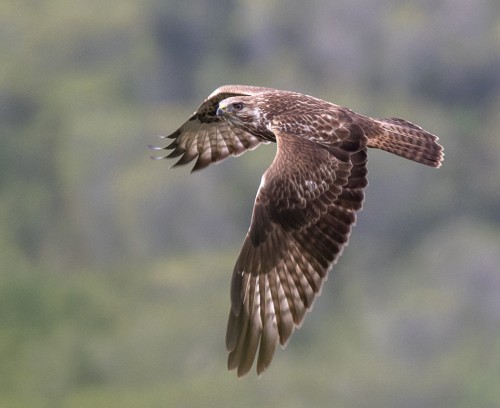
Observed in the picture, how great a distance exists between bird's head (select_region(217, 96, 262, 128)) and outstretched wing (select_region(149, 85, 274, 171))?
4.77 feet

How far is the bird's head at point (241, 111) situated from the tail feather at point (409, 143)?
1.49 m

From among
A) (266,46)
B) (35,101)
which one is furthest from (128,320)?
(266,46)

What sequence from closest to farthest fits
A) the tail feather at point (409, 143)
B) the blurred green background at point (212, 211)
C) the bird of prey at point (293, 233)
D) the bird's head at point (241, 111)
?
the bird of prey at point (293, 233), the tail feather at point (409, 143), the bird's head at point (241, 111), the blurred green background at point (212, 211)

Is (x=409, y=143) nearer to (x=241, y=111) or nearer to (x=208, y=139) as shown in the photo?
(x=241, y=111)

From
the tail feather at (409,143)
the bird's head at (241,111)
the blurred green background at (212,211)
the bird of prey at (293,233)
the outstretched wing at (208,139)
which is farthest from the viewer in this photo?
the blurred green background at (212,211)

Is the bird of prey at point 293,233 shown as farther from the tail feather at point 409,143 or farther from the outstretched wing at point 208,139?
the outstretched wing at point 208,139

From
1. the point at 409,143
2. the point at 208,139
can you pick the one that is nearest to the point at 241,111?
the point at 409,143

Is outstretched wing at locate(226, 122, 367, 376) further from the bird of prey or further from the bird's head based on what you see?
the bird's head

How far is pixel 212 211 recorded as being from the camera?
86312mm

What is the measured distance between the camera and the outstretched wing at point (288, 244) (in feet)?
48.1

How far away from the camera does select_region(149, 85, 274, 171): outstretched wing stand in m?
18.7

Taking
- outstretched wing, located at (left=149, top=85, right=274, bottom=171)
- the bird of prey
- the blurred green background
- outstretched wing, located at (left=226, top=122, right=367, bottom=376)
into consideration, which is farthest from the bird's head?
the blurred green background

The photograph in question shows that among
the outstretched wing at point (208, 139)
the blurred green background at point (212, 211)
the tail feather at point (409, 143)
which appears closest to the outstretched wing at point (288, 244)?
the tail feather at point (409, 143)

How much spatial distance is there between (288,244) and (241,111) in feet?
7.98
